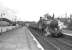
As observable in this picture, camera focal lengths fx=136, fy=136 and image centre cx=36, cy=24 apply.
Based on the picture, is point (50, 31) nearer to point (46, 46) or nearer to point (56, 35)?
point (56, 35)

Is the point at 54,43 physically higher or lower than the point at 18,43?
lower

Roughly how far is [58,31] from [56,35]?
174 centimetres

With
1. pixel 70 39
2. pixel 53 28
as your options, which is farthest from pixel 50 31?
pixel 70 39

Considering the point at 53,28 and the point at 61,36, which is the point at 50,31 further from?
the point at 61,36

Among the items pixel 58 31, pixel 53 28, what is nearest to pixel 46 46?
pixel 58 31

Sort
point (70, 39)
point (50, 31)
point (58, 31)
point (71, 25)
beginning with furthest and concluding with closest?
point (71, 25) < point (50, 31) < point (58, 31) < point (70, 39)

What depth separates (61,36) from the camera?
107 feet

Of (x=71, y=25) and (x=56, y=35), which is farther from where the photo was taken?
(x=71, y=25)

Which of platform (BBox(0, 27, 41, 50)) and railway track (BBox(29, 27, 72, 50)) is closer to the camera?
railway track (BBox(29, 27, 72, 50))

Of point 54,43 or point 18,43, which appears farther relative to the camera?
point 54,43

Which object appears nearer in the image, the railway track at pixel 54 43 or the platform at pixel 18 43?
the railway track at pixel 54 43

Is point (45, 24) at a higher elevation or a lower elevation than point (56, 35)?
higher

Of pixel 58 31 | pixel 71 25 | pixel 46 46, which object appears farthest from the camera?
pixel 71 25

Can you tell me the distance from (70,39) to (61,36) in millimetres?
6156
